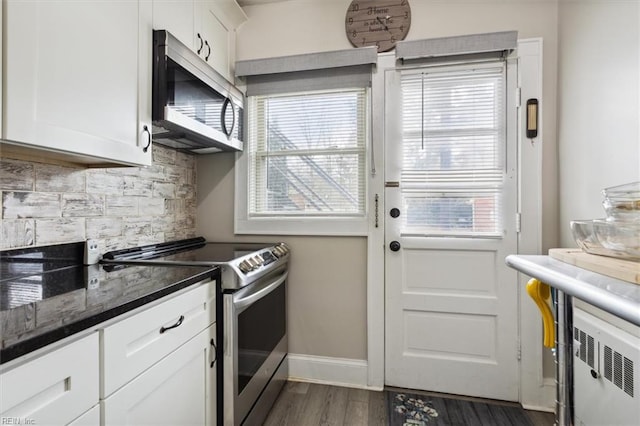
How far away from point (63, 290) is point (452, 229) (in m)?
1.93

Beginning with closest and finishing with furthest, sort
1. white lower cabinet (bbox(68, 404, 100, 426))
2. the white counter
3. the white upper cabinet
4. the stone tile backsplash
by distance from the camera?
the white counter → white lower cabinet (bbox(68, 404, 100, 426)) → the stone tile backsplash → the white upper cabinet

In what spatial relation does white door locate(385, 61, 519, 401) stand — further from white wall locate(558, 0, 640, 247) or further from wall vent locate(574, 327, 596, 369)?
wall vent locate(574, 327, 596, 369)

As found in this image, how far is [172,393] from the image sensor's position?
1.08 meters

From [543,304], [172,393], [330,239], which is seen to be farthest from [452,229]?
[172,393]

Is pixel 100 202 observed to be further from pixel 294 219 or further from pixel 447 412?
pixel 447 412

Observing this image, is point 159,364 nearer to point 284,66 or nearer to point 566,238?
point 284,66

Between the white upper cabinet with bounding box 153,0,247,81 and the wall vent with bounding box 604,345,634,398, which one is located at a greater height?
the white upper cabinet with bounding box 153,0,247,81

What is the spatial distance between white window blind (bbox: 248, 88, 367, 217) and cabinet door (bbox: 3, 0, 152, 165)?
0.92m

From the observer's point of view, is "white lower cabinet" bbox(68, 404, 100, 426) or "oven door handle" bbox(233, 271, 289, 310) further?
"oven door handle" bbox(233, 271, 289, 310)

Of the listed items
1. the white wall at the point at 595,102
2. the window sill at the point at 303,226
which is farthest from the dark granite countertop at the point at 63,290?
the white wall at the point at 595,102

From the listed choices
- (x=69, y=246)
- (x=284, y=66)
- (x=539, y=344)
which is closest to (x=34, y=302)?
(x=69, y=246)

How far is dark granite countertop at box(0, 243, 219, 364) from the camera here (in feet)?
2.14

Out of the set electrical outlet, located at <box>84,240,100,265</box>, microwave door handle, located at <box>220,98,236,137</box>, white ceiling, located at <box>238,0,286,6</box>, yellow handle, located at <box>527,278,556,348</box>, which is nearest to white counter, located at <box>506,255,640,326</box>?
yellow handle, located at <box>527,278,556,348</box>

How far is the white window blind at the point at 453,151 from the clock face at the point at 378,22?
279 millimetres
